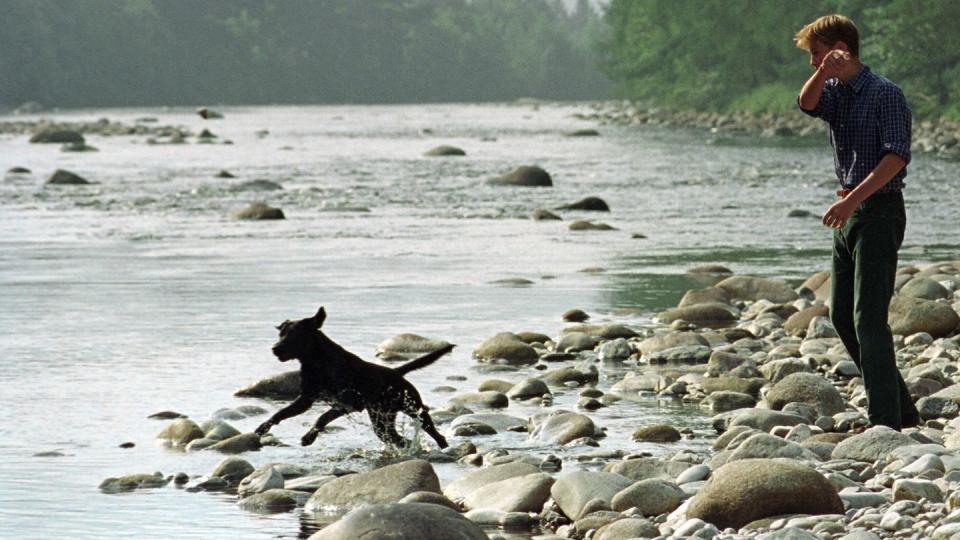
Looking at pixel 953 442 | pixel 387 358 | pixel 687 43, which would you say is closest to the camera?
pixel 953 442

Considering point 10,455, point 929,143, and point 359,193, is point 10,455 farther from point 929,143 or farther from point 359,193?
point 929,143

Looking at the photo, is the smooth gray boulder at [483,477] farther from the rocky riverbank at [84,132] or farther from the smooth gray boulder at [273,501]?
the rocky riverbank at [84,132]

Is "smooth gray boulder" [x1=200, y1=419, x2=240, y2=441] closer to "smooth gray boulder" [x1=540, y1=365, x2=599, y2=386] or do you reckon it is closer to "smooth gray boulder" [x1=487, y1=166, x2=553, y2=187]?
"smooth gray boulder" [x1=540, y1=365, x2=599, y2=386]

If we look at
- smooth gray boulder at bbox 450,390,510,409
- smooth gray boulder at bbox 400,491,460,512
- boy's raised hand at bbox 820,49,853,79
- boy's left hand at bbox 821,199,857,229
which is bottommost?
smooth gray boulder at bbox 450,390,510,409

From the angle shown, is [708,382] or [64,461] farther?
[708,382]

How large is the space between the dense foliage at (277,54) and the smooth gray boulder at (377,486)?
117 meters

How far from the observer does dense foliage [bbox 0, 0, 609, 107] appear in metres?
128

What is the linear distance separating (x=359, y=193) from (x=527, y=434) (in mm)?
20991

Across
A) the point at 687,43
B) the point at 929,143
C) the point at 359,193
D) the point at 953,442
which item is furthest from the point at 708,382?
the point at 687,43

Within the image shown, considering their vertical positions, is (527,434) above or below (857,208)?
below

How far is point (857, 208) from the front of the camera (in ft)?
23.6

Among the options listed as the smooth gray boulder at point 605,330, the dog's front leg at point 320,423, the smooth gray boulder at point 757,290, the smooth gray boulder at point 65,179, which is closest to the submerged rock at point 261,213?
the smooth gray boulder at point 65,179

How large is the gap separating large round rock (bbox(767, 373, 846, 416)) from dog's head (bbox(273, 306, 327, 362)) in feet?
7.95

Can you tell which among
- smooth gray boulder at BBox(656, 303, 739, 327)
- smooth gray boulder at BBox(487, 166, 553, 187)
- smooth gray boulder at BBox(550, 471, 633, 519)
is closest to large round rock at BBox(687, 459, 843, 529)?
smooth gray boulder at BBox(550, 471, 633, 519)
